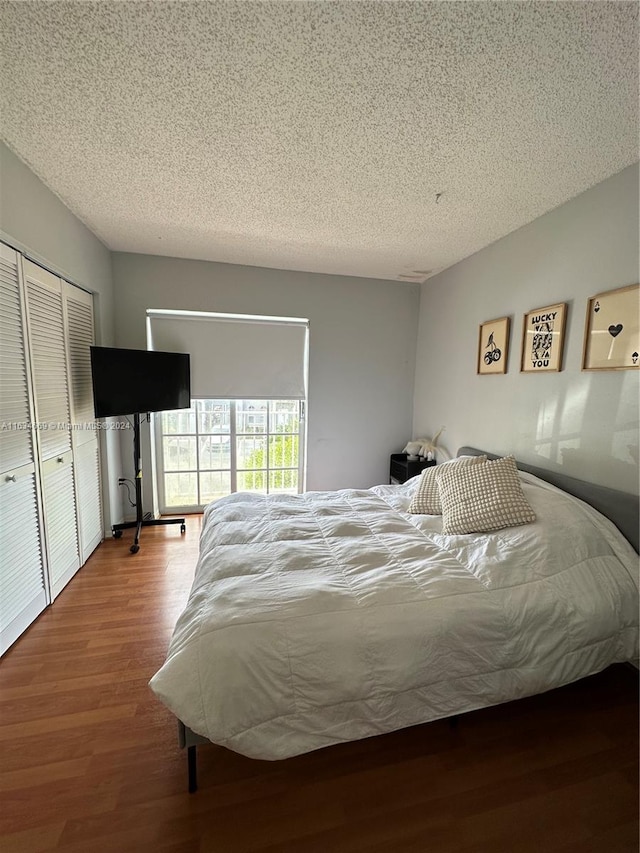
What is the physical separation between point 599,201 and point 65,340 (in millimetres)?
3387

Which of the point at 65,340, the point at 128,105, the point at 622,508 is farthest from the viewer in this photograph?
the point at 65,340

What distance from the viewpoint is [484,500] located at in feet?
6.14

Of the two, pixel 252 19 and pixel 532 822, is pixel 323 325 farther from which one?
pixel 532 822

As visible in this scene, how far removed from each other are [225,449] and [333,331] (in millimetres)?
1695

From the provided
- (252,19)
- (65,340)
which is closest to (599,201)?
(252,19)

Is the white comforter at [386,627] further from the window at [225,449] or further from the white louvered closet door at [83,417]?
the window at [225,449]

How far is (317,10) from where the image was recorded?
1.04 metres

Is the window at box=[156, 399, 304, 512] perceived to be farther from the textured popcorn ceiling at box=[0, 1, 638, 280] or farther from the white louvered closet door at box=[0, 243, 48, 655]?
the textured popcorn ceiling at box=[0, 1, 638, 280]

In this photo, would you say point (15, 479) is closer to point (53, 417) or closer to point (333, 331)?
point (53, 417)

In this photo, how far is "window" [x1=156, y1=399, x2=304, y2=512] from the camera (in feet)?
11.7

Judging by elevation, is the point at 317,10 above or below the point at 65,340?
above

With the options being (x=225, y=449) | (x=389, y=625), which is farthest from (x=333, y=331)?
(x=389, y=625)

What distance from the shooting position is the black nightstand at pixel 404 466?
11.2ft

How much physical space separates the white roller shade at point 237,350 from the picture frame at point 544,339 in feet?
6.61
